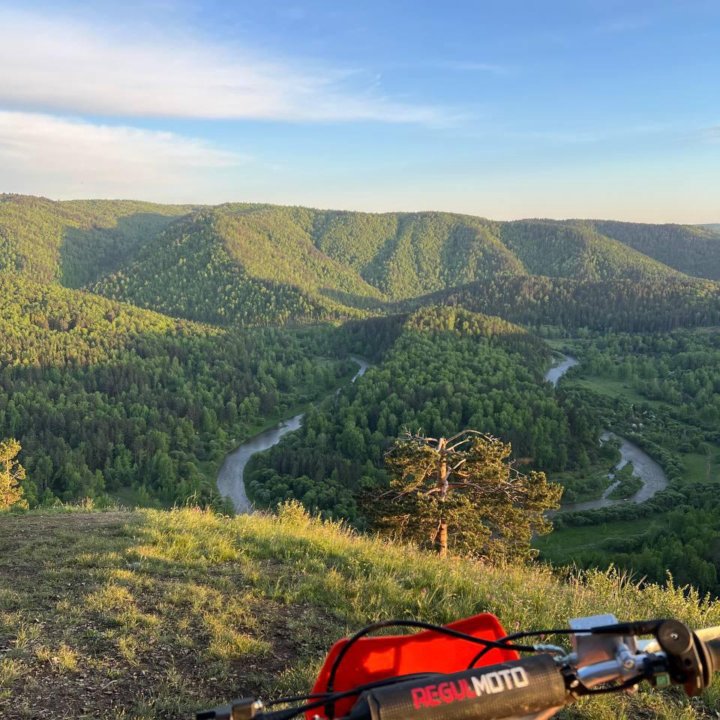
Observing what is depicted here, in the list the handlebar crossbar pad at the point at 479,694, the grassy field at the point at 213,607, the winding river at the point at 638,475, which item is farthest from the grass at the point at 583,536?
the handlebar crossbar pad at the point at 479,694

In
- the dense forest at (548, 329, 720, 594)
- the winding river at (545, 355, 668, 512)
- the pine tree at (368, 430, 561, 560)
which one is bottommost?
the winding river at (545, 355, 668, 512)

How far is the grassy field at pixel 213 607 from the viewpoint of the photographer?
457 centimetres

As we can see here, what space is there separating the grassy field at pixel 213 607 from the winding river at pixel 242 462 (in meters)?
61.4

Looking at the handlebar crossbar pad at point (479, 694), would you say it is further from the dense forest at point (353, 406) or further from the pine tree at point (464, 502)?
the dense forest at point (353, 406)

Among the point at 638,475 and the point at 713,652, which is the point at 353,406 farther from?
the point at 713,652

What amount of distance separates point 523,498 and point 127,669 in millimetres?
17273

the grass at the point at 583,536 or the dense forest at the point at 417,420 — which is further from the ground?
the dense forest at the point at 417,420

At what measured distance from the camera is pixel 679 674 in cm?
198

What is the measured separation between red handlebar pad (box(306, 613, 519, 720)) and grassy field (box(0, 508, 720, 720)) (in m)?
2.48

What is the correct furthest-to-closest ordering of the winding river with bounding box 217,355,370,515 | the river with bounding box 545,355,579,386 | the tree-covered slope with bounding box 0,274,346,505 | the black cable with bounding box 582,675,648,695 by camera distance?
1. the river with bounding box 545,355,579,386
2. the tree-covered slope with bounding box 0,274,346,505
3. the winding river with bounding box 217,355,370,515
4. the black cable with bounding box 582,675,648,695

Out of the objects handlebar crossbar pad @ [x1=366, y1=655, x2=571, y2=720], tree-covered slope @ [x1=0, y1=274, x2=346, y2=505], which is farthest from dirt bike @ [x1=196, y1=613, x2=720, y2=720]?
tree-covered slope @ [x1=0, y1=274, x2=346, y2=505]

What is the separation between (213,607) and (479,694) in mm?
5007

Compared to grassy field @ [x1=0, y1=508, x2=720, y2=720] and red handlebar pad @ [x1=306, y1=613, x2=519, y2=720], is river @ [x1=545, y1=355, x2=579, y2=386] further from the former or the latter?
red handlebar pad @ [x1=306, y1=613, x2=519, y2=720]

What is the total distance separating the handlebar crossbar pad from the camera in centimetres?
184
